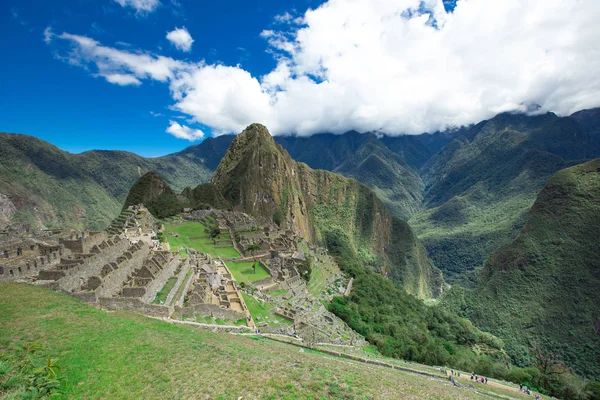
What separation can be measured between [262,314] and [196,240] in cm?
3012

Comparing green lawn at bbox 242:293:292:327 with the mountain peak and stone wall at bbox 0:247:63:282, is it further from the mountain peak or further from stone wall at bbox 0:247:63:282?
the mountain peak

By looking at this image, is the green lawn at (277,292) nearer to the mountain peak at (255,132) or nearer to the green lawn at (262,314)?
the green lawn at (262,314)

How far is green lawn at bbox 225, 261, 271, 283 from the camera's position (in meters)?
42.5

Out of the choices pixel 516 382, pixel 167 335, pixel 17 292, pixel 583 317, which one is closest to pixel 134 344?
pixel 167 335

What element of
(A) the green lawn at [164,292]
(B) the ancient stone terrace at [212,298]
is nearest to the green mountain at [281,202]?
(B) the ancient stone terrace at [212,298]

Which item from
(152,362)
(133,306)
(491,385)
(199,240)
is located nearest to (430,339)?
(491,385)

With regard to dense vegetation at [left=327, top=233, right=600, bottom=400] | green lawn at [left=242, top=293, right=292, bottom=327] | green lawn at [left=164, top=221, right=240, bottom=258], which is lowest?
dense vegetation at [left=327, top=233, right=600, bottom=400]

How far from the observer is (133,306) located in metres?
22.2

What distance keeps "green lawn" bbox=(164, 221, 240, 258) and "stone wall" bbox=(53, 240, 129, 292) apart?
17.2m

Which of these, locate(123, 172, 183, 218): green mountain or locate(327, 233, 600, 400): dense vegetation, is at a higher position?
locate(123, 172, 183, 218): green mountain

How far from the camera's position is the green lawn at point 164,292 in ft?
82.2

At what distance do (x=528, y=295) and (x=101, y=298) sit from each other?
12304 cm

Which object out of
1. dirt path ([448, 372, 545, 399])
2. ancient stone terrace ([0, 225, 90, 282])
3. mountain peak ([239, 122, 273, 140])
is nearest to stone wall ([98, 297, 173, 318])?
ancient stone terrace ([0, 225, 90, 282])

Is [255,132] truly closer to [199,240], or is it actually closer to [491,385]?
[199,240]
